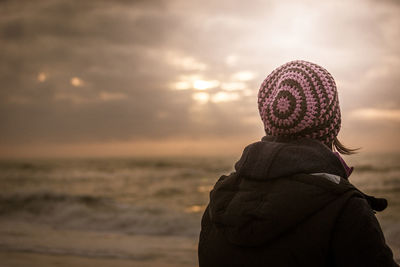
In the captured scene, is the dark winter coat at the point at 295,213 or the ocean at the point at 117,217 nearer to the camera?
the dark winter coat at the point at 295,213

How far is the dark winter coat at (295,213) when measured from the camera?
5.14 feet


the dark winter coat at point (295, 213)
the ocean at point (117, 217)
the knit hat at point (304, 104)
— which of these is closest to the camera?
the dark winter coat at point (295, 213)

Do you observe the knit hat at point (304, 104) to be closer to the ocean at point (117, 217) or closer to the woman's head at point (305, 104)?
the woman's head at point (305, 104)

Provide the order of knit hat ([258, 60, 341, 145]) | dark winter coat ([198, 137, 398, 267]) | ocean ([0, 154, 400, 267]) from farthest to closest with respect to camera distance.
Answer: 1. ocean ([0, 154, 400, 267])
2. knit hat ([258, 60, 341, 145])
3. dark winter coat ([198, 137, 398, 267])

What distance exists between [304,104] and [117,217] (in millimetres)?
14036

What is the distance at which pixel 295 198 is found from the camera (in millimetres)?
1625

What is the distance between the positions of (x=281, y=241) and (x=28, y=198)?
18.9m

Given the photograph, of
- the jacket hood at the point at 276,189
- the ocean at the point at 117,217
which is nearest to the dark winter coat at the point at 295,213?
the jacket hood at the point at 276,189

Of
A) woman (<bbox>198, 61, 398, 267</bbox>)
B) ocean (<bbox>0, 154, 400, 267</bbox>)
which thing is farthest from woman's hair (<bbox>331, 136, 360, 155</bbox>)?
ocean (<bbox>0, 154, 400, 267</bbox>)

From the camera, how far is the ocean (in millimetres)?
7992

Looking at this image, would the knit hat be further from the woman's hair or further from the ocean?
the ocean

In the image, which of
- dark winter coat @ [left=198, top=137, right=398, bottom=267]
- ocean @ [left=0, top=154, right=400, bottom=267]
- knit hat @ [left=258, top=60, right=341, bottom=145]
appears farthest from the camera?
ocean @ [left=0, top=154, right=400, bottom=267]

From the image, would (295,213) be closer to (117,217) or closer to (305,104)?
(305,104)

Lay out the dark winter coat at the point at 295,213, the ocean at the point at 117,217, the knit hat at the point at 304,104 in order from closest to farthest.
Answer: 1. the dark winter coat at the point at 295,213
2. the knit hat at the point at 304,104
3. the ocean at the point at 117,217
